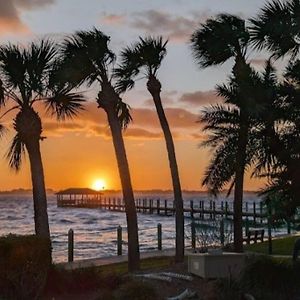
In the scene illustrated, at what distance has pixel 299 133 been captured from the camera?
16219 mm

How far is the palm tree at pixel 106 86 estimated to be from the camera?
19.2m

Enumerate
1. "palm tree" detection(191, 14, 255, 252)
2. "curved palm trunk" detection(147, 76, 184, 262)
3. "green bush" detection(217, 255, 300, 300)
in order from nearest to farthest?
1. "green bush" detection(217, 255, 300, 300)
2. "palm tree" detection(191, 14, 255, 252)
3. "curved palm trunk" detection(147, 76, 184, 262)

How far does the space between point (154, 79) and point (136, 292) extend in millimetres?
10544

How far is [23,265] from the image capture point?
11.6 m

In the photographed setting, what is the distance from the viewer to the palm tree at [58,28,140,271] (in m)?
19.2

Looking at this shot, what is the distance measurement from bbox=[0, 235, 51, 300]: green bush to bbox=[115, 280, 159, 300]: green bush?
5.06 feet

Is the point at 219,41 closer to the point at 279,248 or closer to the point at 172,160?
the point at 172,160

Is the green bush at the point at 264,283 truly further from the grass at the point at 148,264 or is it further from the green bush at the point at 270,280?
the grass at the point at 148,264

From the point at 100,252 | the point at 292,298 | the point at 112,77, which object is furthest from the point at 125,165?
the point at 100,252

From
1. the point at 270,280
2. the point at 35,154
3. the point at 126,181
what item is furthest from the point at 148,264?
the point at 270,280

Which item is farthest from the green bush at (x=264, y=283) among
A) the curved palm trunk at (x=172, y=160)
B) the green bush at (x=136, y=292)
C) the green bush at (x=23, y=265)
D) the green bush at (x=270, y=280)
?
the curved palm trunk at (x=172, y=160)

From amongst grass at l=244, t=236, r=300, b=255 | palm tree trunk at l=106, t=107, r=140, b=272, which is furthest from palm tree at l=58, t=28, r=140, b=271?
grass at l=244, t=236, r=300, b=255

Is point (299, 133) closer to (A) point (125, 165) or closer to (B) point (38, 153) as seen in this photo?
(A) point (125, 165)

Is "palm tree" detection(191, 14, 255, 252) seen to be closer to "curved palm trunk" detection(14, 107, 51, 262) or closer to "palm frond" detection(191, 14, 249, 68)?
"palm frond" detection(191, 14, 249, 68)
